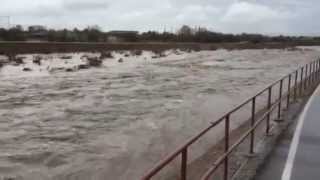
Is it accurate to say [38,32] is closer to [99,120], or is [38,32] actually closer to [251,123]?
[99,120]

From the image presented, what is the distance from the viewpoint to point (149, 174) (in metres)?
4.36

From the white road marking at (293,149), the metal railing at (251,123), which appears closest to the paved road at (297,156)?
the white road marking at (293,149)

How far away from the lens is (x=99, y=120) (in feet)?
72.3

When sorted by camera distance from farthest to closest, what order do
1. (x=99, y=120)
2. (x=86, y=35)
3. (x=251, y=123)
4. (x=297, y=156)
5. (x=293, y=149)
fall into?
1. (x=86, y=35)
2. (x=99, y=120)
3. (x=293, y=149)
4. (x=251, y=123)
5. (x=297, y=156)

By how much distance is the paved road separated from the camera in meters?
9.73

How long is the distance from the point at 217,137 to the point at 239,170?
750cm

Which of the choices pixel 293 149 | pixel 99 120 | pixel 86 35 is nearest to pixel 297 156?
pixel 293 149

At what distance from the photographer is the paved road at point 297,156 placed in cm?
973

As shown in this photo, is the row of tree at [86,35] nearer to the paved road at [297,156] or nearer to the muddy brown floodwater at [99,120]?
the muddy brown floodwater at [99,120]

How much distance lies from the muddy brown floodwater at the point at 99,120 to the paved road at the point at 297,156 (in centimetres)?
272

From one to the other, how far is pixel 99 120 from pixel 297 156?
1168cm

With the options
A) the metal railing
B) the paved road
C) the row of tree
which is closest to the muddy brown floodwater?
the metal railing

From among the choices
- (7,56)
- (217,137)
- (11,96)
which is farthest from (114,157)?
(7,56)

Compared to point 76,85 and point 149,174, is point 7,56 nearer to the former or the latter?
point 76,85
